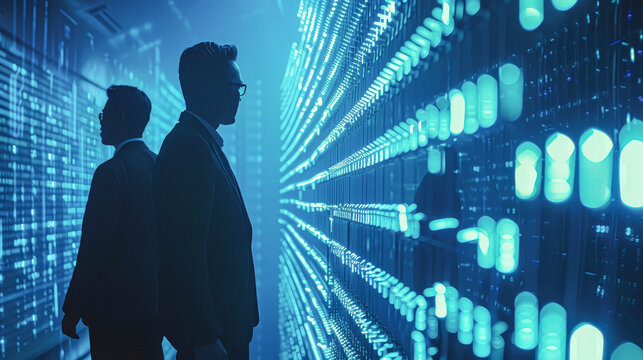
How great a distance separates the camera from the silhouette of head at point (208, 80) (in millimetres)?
1240

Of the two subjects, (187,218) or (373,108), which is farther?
(373,108)

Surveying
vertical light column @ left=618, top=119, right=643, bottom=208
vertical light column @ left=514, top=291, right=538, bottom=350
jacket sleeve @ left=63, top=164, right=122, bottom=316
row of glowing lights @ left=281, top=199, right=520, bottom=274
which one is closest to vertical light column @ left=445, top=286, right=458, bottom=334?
row of glowing lights @ left=281, top=199, right=520, bottom=274

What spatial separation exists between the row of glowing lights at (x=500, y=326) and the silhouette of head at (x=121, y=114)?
4.20 feet

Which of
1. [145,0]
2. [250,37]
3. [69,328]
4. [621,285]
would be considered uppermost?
[250,37]

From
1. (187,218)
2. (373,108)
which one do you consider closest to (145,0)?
(373,108)

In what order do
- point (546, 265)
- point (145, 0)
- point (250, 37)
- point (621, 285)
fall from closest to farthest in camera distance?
point (621, 285), point (546, 265), point (145, 0), point (250, 37)

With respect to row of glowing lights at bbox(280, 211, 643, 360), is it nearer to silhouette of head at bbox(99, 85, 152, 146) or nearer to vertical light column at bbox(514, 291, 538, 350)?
vertical light column at bbox(514, 291, 538, 350)

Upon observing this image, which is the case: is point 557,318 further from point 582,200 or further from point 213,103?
point 213,103

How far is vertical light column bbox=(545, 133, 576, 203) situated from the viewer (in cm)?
53

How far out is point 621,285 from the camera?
0.48 m

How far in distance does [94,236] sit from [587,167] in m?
1.56

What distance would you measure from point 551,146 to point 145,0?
4.44 metres

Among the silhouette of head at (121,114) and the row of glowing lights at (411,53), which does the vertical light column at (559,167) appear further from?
the silhouette of head at (121,114)

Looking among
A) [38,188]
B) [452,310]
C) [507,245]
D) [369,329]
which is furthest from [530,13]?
[38,188]
